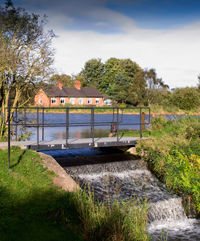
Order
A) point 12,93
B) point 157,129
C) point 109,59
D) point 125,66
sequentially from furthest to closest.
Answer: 1. point 109,59
2. point 125,66
3. point 157,129
4. point 12,93

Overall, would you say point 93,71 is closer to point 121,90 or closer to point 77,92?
point 77,92

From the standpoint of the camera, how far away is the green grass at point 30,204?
5121 mm

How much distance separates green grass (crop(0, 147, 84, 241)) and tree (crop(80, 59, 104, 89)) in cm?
6661

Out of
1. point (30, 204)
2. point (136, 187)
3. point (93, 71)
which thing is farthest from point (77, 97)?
point (30, 204)

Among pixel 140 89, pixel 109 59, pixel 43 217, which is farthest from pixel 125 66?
pixel 43 217

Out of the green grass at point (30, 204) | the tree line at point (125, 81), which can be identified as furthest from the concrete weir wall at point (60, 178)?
the tree line at point (125, 81)

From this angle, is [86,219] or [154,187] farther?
[154,187]

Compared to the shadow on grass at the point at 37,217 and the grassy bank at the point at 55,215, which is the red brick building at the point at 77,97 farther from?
the shadow on grass at the point at 37,217

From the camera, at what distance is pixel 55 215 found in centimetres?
586

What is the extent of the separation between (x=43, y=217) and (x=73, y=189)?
1385mm

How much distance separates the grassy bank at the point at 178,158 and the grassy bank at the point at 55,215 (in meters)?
3.21

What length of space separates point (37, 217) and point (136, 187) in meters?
4.36

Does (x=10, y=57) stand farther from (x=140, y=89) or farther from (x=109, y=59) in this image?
(x=109, y=59)

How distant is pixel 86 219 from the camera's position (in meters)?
5.48
